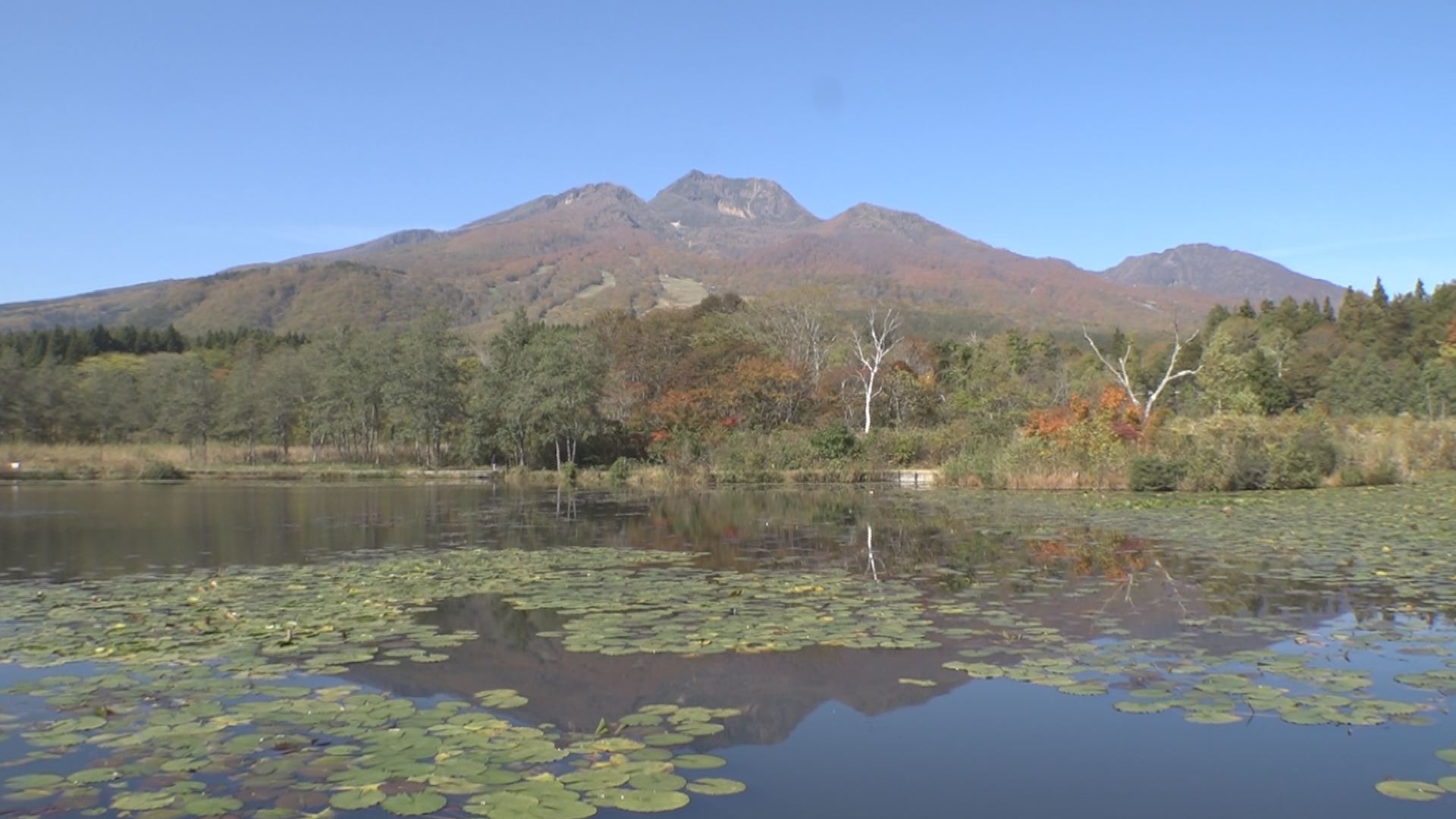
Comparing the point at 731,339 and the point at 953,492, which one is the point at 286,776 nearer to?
the point at 953,492

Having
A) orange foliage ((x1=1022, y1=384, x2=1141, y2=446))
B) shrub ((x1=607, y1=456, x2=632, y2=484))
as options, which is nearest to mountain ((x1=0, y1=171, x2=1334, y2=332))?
orange foliage ((x1=1022, y1=384, x2=1141, y2=446))

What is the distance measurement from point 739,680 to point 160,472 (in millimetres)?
38850

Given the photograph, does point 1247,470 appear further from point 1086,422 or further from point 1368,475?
point 1086,422

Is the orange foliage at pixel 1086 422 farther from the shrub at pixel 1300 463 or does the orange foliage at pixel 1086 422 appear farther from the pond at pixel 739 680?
the pond at pixel 739 680

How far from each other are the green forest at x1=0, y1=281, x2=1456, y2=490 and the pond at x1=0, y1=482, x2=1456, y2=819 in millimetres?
13127

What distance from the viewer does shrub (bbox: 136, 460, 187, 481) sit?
39.1m

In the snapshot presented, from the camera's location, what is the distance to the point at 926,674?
733 cm

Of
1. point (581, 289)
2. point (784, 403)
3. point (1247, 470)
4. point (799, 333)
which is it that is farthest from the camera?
point (581, 289)

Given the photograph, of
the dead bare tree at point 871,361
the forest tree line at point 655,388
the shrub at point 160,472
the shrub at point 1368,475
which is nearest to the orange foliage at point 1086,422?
the forest tree line at point 655,388

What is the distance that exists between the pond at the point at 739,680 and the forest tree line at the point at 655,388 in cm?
2131

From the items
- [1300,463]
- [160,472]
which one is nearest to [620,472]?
[160,472]

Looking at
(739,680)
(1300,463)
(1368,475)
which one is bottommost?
(739,680)

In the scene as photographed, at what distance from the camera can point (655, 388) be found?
46219 mm

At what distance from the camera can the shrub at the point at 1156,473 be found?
2516 cm
